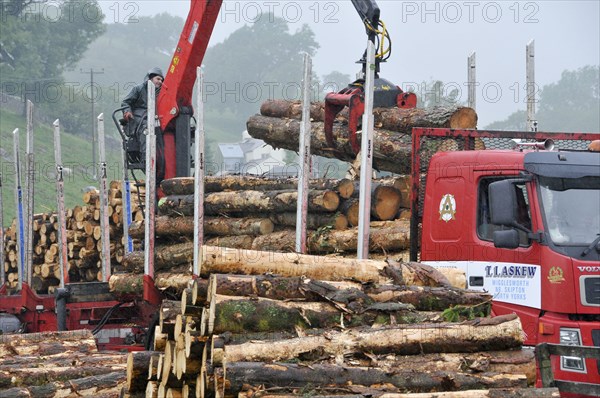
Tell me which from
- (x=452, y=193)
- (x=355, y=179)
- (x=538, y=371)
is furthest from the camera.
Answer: (x=355, y=179)

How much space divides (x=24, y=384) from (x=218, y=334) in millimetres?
2855

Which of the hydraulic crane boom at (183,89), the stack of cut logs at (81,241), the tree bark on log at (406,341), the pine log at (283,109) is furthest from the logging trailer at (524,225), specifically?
the stack of cut logs at (81,241)

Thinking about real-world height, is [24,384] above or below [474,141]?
below

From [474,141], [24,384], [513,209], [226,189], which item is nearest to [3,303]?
[226,189]

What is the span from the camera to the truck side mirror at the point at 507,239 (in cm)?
883

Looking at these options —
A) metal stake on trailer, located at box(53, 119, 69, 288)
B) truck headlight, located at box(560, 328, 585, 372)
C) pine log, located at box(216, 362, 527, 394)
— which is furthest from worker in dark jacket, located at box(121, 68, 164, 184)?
pine log, located at box(216, 362, 527, 394)

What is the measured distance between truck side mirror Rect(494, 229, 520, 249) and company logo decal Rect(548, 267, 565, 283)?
14.8 inches

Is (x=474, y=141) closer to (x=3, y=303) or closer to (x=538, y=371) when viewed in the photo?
(x=538, y=371)

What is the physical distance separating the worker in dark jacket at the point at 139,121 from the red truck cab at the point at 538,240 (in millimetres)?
6511

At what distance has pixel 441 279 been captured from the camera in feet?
29.5

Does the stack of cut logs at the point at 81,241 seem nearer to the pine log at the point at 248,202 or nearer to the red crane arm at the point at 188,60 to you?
the red crane arm at the point at 188,60

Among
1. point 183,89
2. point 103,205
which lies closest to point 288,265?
point 103,205

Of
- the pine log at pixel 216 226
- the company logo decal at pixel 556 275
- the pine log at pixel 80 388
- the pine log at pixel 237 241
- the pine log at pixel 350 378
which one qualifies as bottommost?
the pine log at pixel 80 388

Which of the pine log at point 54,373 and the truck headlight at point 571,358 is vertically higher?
the truck headlight at point 571,358
